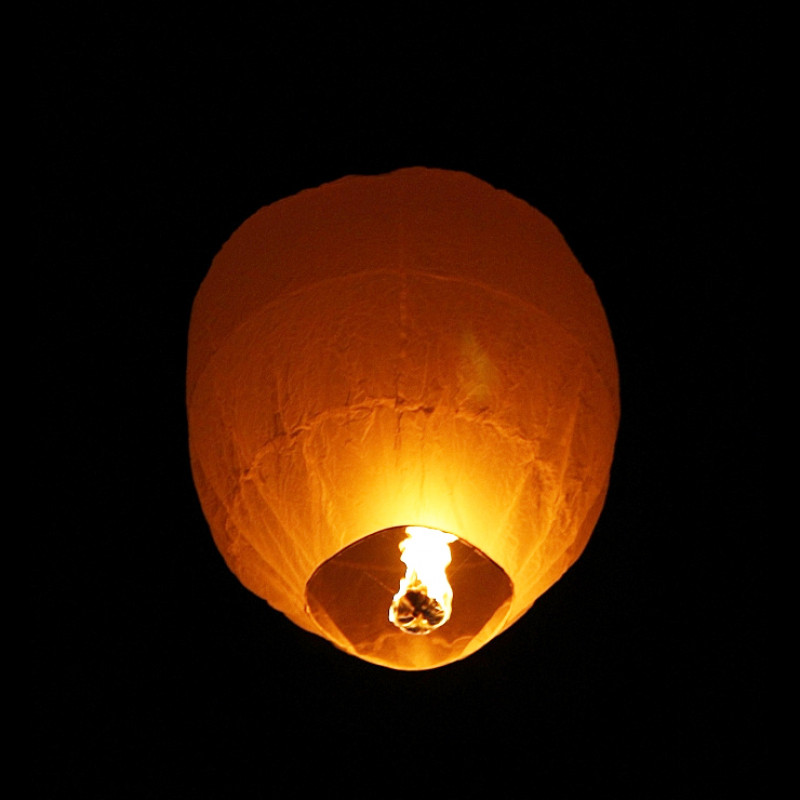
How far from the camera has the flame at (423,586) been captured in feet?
6.56

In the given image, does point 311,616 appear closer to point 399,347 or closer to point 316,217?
point 399,347

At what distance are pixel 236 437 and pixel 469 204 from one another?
19.7 inches

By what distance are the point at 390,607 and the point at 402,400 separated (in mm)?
391

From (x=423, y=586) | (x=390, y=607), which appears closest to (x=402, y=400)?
(x=423, y=586)

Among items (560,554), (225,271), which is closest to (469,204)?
(225,271)

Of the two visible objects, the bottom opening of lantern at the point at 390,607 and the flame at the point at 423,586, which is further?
the bottom opening of lantern at the point at 390,607

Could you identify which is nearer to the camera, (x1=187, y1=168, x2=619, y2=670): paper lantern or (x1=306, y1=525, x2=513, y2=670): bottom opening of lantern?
(x1=187, y1=168, x2=619, y2=670): paper lantern

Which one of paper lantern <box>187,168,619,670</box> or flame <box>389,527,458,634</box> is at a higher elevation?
paper lantern <box>187,168,619,670</box>

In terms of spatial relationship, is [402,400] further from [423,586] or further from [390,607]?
[390,607]

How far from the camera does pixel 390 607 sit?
216 centimetres

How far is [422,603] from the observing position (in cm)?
200

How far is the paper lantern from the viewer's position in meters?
1.93

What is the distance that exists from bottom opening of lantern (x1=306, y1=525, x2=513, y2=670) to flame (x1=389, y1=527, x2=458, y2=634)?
0.07 metres

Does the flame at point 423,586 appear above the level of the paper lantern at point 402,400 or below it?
below
